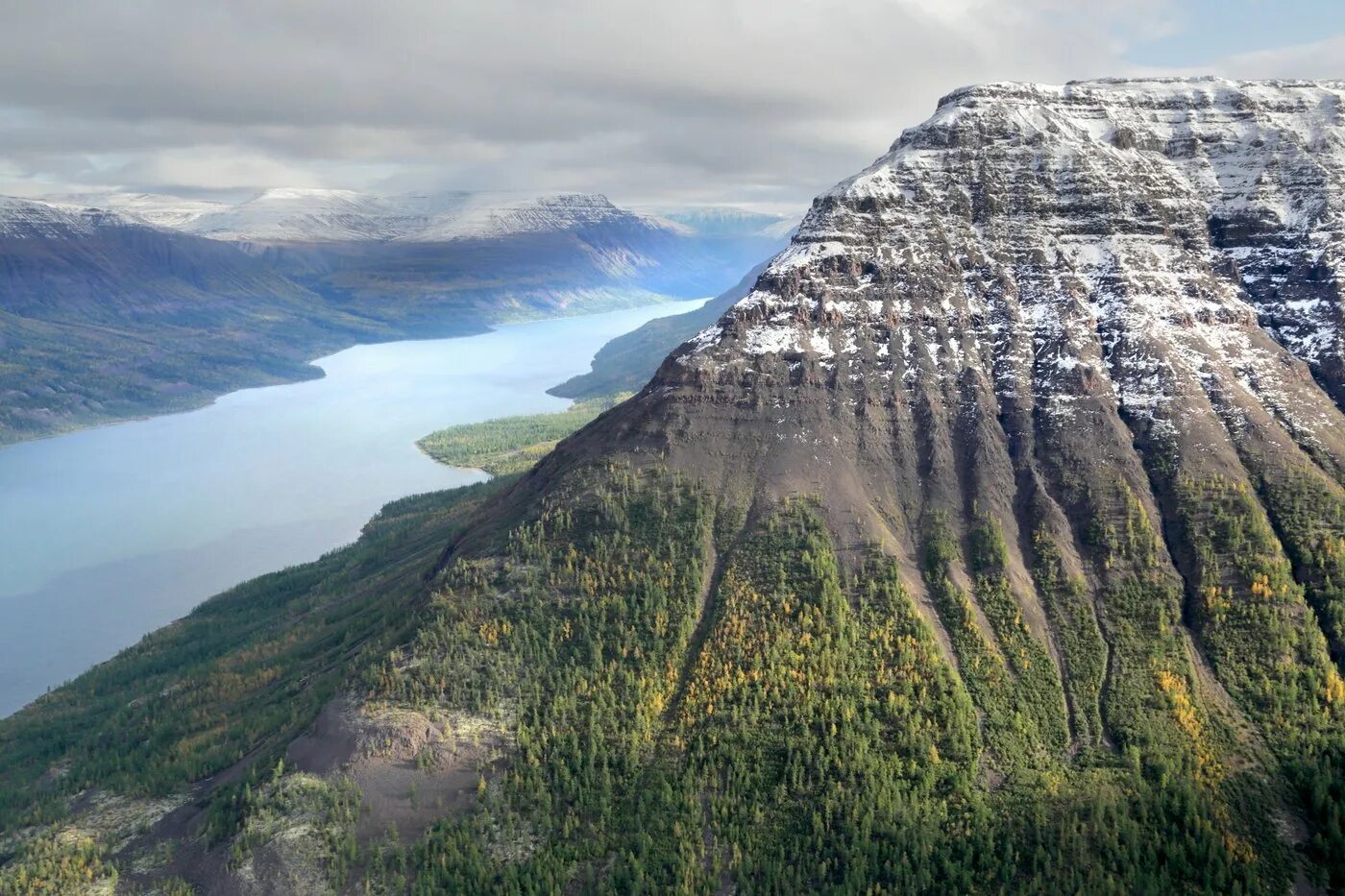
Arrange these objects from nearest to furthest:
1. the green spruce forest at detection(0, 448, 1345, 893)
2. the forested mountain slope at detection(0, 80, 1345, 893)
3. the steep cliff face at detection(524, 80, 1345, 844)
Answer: the green spruce forest at detection(0, 448, 1345, 893) < the forested mountain slope at detection(0, 80, 1345, 893) < the steep cliff face at detection(524, 80, 1345, 844)

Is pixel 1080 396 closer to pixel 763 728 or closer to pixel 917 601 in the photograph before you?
pixel 917 601

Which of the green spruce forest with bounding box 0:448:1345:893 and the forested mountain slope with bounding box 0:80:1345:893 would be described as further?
the forested mountain slope with bounding box 0:80:1345:893

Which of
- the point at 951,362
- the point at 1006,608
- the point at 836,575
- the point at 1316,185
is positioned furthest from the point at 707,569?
the point at 1316,185

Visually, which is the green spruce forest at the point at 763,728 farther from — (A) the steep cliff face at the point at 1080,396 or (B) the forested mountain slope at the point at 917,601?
(A) the steep cliff face at the point at 1080,396

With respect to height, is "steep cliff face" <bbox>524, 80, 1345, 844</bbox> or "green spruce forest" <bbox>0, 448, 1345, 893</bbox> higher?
"steep cliff face" <bbox>524, 80, 1345, 844</bbox>

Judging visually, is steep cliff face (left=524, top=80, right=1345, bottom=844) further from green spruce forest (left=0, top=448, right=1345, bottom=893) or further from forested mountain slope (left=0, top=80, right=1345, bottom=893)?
green spruce forest (left=0, top=448, right=1345, bottom=893)

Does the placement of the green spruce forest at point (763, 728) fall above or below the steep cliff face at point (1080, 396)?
below

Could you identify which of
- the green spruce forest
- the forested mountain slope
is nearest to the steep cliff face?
the forested mountain slope

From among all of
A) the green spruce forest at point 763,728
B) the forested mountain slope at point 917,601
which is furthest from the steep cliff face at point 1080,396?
the green spruce forest at point 763,728

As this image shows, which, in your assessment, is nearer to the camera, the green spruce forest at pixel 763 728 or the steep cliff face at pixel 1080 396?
the green spruce forest at pixel 763 728

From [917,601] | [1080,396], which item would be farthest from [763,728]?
[1080,396]

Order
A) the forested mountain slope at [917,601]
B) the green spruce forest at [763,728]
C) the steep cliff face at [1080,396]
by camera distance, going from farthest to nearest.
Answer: the steep cliff face at [1080,396] → the forested mountain slope at [917,601] → the green spruce forest at [763,728]
